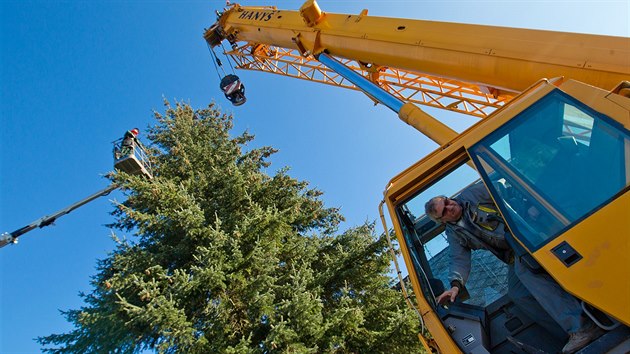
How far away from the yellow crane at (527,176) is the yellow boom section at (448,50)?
0.01 m

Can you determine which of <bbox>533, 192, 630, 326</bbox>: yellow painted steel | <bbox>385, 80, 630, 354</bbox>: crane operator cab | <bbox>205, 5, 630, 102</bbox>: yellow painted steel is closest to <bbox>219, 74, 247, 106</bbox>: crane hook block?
<bbox>205, 5, 630, 102</bbox>: yellow painted steel

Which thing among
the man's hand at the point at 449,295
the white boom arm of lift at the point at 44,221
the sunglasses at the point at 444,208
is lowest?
the man's hand at the point at 449,295

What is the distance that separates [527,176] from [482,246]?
740mm

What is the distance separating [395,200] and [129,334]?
18.7ft

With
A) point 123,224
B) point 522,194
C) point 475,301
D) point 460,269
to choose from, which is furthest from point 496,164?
point 123,224

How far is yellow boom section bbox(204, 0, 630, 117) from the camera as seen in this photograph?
3.59 metres

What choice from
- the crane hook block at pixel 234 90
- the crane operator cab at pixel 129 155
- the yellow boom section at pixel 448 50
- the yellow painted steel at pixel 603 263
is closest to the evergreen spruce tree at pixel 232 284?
the crane operator cab at pixel 129 155

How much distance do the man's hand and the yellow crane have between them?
0.30ft

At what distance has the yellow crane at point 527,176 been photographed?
217 cm

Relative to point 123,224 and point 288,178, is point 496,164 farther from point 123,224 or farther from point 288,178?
point 123,224

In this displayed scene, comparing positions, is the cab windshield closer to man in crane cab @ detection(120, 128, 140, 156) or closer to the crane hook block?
the crane hook block

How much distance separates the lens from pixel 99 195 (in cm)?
816

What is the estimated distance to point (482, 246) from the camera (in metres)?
3.15

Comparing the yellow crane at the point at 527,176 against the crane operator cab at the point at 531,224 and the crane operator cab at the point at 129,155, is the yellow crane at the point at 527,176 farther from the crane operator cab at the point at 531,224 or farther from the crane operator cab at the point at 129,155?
the crane operator cab at the point at 129,155
